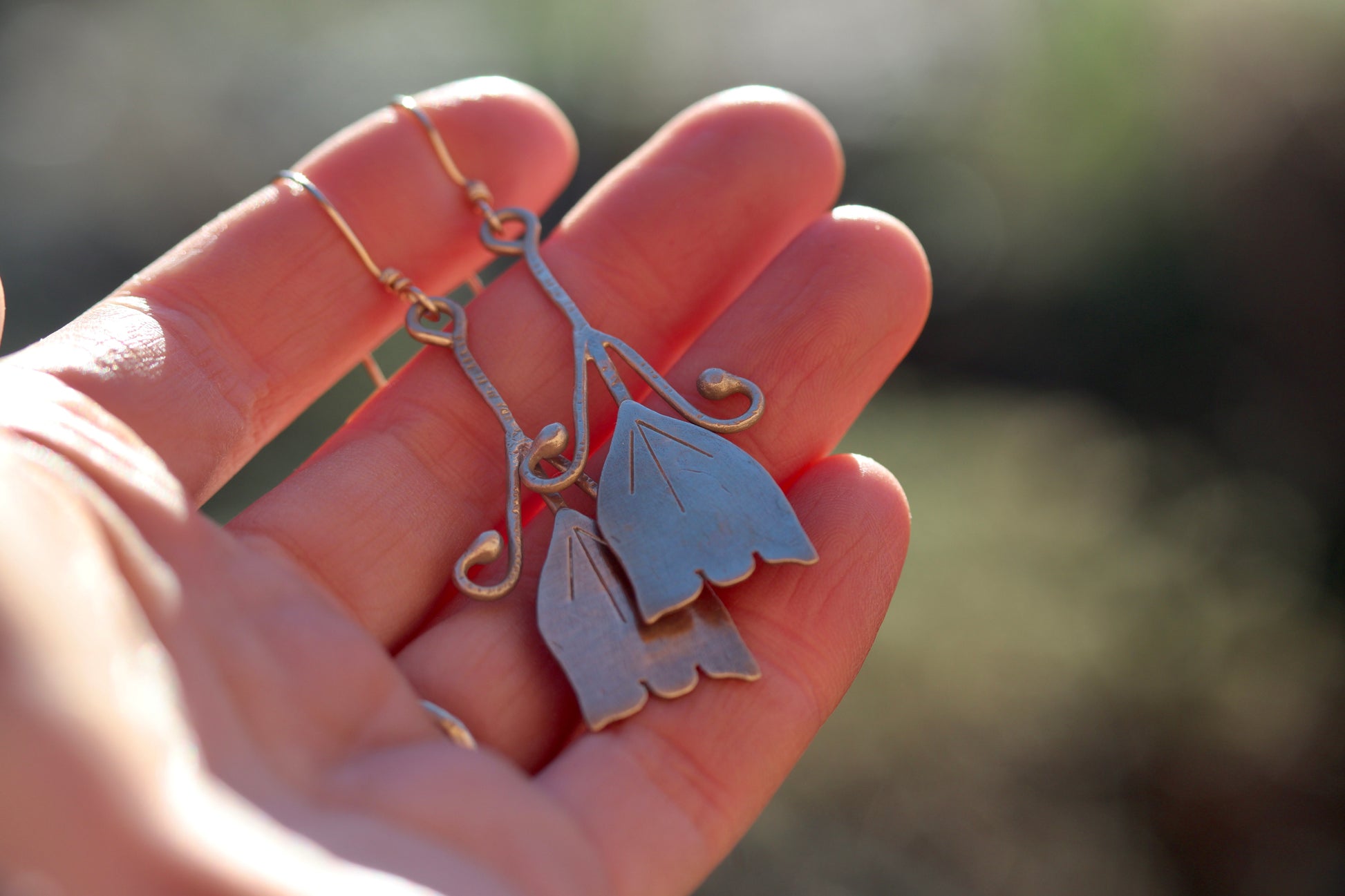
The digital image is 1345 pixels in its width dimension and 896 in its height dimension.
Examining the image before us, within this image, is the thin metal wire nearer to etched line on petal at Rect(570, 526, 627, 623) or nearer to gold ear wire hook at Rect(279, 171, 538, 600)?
gold ear wire hook at Rect(279, 171, 538, 600)

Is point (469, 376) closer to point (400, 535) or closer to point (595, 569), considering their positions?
point (400, 535)

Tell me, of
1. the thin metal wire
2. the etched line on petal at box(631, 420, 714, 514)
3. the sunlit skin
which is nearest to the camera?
the sunlit skin

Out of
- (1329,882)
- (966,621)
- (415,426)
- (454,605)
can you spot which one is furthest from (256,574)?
(1329,882)

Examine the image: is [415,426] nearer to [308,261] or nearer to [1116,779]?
[308,261]

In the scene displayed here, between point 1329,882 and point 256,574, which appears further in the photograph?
point 1329,882

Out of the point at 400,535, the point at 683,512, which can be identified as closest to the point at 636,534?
the point at 683,512

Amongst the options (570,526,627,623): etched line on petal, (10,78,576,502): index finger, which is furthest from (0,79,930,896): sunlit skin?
(570,526,627,623): etched line on petal

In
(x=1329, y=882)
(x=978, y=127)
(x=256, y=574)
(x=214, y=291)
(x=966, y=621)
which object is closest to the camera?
(x=256, y=574)
